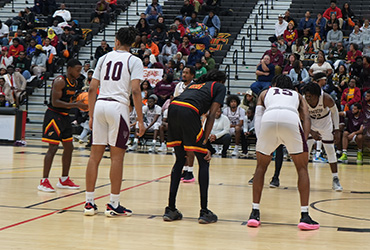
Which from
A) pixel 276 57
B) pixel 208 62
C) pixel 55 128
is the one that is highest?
pixel 276 57

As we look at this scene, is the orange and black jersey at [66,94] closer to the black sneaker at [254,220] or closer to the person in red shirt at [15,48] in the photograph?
the black sneaker at [254,220]

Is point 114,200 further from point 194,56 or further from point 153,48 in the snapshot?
point 153,48

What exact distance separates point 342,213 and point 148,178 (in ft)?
12.9

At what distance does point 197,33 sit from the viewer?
21594 millimetres

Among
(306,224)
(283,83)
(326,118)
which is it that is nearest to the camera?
(306,224)

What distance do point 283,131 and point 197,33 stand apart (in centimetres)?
1594

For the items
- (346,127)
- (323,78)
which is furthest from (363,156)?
(323,78)

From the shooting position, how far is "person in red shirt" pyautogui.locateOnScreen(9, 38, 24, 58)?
70.6 ft

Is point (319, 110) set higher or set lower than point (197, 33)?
lower

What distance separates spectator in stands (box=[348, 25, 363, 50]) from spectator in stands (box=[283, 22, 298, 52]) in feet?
6.56

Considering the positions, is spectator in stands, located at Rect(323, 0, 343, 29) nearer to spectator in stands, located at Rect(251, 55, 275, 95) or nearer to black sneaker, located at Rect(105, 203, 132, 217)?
spectator in stands, located at Rect(251, 55, 275, 95)

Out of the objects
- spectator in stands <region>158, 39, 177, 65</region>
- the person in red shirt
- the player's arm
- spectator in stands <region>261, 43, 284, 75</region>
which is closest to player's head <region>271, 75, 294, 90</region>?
the player's arm

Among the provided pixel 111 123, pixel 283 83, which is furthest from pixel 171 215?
pixel 283 83

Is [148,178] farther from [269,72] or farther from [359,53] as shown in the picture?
[359,53]
